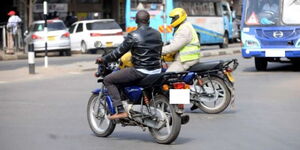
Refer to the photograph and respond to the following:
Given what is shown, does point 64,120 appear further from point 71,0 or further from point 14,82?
point 71,0

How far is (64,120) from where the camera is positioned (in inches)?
418

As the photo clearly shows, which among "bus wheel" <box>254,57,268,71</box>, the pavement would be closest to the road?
the pavement

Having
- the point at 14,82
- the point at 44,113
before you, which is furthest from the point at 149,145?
the point at 14,82

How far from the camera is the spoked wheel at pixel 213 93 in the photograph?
1112 cm

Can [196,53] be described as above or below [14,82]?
above

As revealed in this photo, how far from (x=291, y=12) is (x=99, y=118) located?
11.6 m

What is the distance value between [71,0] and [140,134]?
33244 millimetres

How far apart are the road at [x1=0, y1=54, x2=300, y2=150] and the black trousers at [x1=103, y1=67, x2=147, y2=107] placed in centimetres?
59

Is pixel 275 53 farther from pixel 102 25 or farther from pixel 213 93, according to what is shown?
pixel 102 25

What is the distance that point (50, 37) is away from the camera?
95.1 feet

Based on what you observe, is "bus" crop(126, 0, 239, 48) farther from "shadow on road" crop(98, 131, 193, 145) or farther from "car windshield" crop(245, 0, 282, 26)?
"shadow on road" crop(98, 131, 193, 145)

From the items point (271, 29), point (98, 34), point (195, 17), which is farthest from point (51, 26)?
point (271, 29)

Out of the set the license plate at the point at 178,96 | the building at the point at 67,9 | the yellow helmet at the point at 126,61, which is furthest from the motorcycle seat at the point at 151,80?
the building at the point at 67,9

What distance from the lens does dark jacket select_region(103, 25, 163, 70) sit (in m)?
8.33
